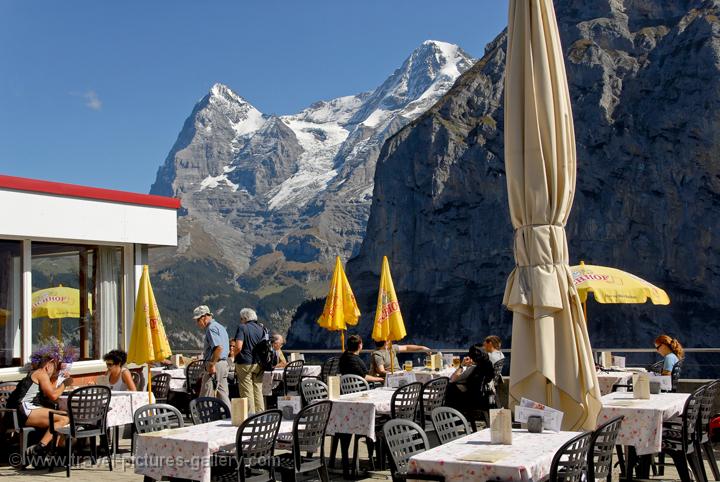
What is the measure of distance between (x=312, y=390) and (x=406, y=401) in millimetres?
1408

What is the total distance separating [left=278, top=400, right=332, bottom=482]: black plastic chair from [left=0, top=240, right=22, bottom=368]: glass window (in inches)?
274

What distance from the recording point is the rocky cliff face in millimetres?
86625

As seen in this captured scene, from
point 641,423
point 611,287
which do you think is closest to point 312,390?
point 641,423

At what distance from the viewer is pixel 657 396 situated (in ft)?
27.8

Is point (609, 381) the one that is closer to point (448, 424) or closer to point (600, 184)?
point (448, 424)

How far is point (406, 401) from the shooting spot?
889cm

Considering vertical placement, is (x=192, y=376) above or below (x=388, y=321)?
below

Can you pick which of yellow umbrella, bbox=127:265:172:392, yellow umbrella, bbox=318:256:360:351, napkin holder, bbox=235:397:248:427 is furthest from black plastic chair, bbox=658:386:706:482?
yellow umbrella, bbox=318:256:360:351

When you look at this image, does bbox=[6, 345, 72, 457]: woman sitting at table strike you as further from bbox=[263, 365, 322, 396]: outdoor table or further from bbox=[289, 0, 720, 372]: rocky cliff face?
bbox=[289, 0, 720, 372]: rocky cliff face

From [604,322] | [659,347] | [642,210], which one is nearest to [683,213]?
[642,210]

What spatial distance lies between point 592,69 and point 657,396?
96284 mm

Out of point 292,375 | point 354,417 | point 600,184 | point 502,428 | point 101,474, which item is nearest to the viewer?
point 502,428

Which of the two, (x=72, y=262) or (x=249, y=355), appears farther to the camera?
(x=72, y=262)

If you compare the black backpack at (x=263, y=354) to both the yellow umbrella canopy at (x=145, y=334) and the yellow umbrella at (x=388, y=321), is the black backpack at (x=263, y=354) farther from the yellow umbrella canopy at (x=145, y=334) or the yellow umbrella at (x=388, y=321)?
the yellow umbrella at (x=388, y=321)
